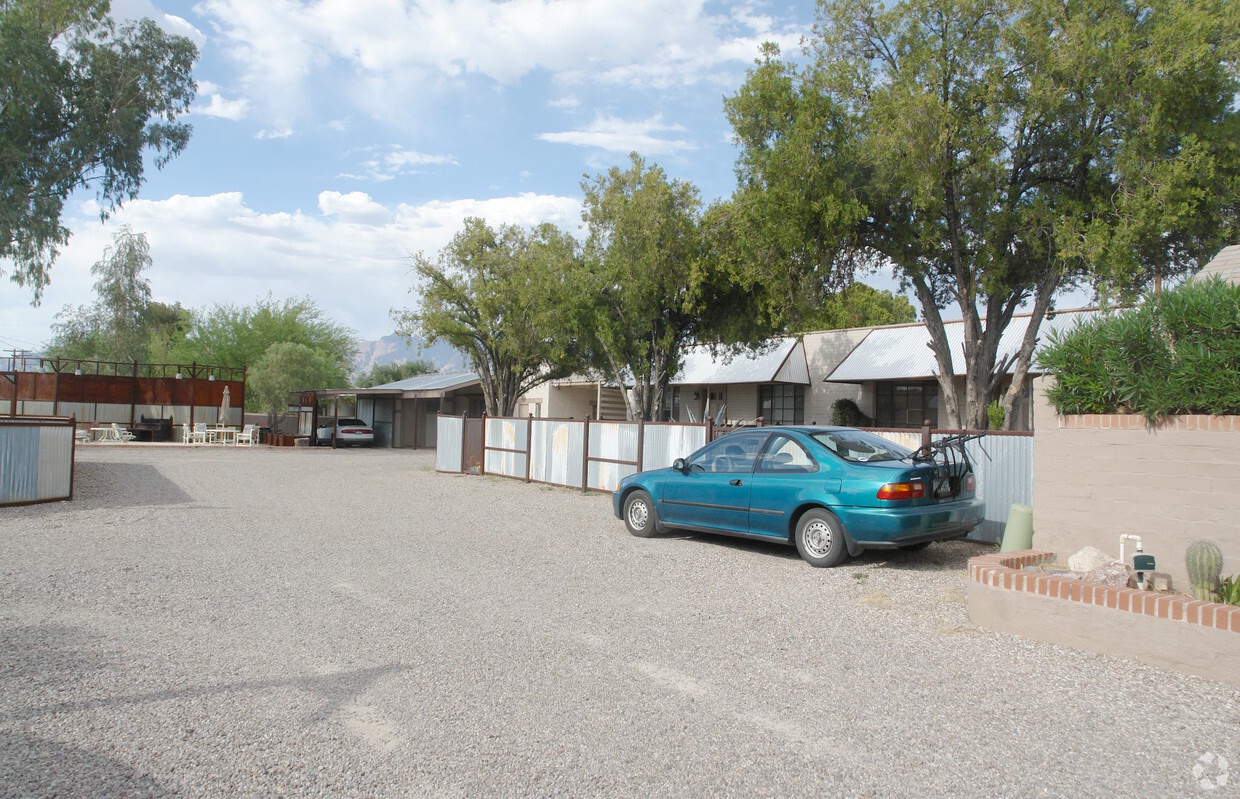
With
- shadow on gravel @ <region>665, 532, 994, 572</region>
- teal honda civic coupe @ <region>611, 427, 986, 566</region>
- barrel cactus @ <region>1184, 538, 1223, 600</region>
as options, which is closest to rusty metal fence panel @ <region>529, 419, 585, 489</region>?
shadow on gravel @ <region>665, 532, 994, 572</region>

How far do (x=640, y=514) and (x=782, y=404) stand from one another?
16615 mm

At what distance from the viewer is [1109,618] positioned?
17.1 feet

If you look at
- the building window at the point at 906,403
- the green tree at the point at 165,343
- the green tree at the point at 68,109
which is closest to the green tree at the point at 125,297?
the green tree at the point at 165,343

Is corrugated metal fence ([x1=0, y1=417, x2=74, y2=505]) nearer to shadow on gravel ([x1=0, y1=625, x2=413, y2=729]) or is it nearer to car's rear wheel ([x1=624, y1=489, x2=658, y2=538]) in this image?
shadow on gravel ([x1=0, y1=625, x2=413, y2=729])

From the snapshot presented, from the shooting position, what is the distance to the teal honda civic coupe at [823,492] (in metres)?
7.73

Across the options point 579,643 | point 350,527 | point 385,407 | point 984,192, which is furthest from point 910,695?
point 385,407

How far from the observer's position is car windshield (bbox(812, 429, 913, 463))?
8.35 m

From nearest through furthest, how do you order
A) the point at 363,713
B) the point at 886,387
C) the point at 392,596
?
the point at 363,713, the point at 392,596, the point at 886,387

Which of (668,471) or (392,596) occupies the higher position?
(668,471)

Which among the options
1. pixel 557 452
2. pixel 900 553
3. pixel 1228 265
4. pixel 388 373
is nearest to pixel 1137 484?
pixel 900 553

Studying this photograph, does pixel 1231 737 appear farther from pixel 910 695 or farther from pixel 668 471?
pixel 668 471

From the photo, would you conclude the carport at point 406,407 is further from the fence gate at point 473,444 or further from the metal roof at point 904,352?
the metal roof at point 904,352

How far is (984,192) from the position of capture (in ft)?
44.6

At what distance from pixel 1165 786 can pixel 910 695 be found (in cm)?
129
